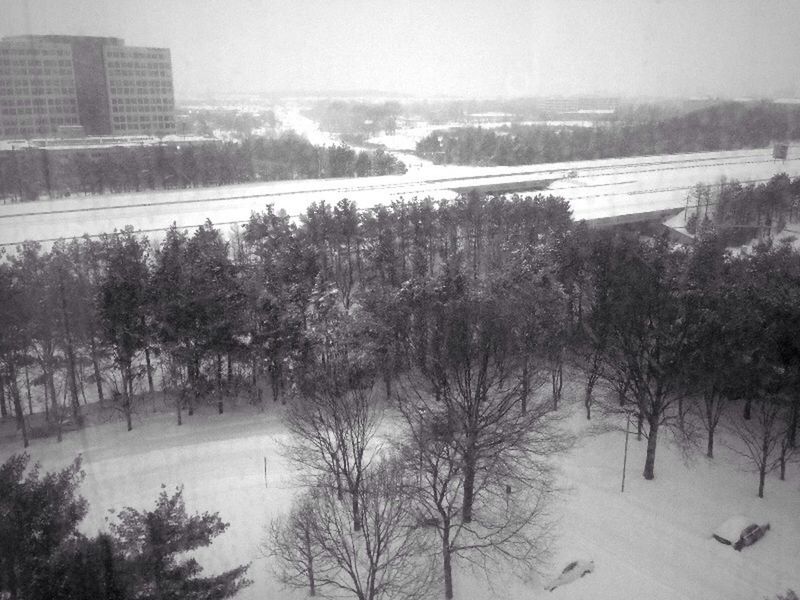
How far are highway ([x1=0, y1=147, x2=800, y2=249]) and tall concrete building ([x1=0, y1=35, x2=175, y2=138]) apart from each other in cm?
130

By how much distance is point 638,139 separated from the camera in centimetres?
2645

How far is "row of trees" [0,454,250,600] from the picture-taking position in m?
2.72

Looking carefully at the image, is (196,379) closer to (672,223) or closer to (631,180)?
(672,223)

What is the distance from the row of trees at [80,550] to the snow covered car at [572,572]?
2.16 m

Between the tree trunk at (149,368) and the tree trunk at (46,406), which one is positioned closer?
the tree trunk at (46,406)

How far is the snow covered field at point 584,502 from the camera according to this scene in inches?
168

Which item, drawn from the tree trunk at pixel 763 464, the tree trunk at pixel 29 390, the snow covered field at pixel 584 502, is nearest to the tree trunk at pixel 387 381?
the snow covered field at pixel 584 502

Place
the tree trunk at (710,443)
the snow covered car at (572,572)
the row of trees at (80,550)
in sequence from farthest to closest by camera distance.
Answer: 1. the tree trunk at (710,443)
2. the snow covered car at (572,572)
3. the row of trees at (80,550)

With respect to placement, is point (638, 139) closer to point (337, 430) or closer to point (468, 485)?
point (468, 485)

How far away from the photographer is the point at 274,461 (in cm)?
591

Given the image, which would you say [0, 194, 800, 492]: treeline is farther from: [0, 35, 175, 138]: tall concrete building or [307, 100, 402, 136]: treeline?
[307, 100, 402, 136]: treeline

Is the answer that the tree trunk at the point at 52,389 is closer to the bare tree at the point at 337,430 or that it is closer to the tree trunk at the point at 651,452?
the bare tree at the point at 337,430

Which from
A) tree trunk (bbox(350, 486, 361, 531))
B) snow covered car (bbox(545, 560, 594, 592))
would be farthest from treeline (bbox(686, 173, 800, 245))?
tree trunk (bbox(350, 486, 361, 531))

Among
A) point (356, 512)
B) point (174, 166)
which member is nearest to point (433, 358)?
point (356, 512)
